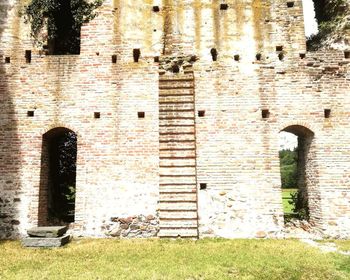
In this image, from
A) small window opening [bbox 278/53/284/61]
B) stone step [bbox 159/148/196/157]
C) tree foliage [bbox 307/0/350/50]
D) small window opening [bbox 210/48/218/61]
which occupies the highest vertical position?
tree foliage [bbox 307/0/350/50]

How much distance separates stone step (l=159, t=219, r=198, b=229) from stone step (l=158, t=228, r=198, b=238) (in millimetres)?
76

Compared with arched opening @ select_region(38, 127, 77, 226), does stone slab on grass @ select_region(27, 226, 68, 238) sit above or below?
below

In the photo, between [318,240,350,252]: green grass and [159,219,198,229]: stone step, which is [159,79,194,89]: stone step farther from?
[318,240,350,252]: green grass

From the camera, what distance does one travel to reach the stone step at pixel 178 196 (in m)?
9.44

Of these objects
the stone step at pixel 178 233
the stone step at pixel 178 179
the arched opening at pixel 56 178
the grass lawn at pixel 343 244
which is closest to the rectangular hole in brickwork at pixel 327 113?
the grass lawn at pixel 343 244

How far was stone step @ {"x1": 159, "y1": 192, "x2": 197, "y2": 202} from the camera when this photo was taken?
9438 mm

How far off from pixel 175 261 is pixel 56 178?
223 inches

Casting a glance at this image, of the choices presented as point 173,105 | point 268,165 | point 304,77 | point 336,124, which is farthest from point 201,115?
point 336,124

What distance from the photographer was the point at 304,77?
10.1 m

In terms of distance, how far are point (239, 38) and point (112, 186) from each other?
222 inches

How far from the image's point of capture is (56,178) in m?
11.1

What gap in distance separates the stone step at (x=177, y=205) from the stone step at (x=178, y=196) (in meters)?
0.10

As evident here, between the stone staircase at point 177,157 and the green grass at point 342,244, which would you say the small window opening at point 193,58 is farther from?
the green grass at point 342,244

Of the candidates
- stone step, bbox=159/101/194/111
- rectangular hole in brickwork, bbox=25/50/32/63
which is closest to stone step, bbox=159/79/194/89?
stone step, bbox=159/101/194/111
